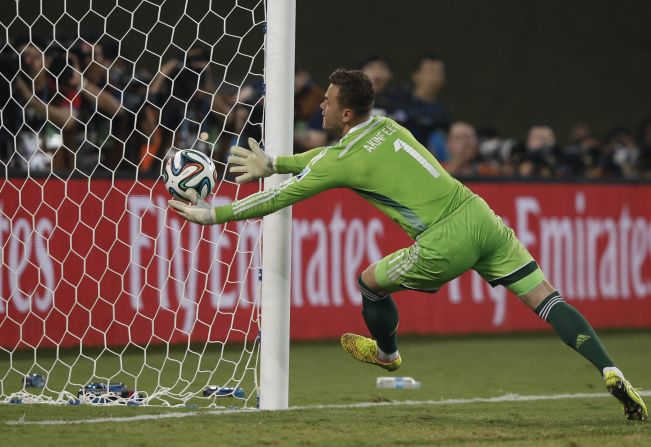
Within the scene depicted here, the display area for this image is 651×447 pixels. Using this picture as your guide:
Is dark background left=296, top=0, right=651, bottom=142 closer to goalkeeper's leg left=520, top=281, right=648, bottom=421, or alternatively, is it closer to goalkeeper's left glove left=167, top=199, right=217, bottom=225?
goalkeeper's left glove left=167, top=199, right=217, bottom=225

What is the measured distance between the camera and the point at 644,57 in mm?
17344

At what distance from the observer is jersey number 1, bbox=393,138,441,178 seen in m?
6.49

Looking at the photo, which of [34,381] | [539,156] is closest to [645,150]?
[539,156]

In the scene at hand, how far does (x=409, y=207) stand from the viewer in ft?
21.3

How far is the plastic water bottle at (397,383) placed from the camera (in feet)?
27.0

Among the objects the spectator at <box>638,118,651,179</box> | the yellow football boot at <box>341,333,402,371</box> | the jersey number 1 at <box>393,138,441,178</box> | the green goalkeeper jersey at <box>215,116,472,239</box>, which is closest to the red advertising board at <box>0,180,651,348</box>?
the yellow football boot at <box>341,333,402,371</box>

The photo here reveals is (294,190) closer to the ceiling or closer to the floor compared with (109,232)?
closer to the ceiling

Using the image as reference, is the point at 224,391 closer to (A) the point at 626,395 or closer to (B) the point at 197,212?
(B) the point at 197,212

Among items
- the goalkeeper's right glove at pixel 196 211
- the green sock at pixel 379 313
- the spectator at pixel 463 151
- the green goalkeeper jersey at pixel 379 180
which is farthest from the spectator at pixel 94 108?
the spectator at pixel 463 151

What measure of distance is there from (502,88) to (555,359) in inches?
263

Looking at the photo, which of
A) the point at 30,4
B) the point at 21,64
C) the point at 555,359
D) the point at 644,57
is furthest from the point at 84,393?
the point at 644,57

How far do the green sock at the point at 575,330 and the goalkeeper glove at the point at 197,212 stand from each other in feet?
5.75

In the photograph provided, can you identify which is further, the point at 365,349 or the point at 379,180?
the point at 365,349

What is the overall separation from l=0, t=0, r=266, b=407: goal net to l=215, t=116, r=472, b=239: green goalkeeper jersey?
209cm
